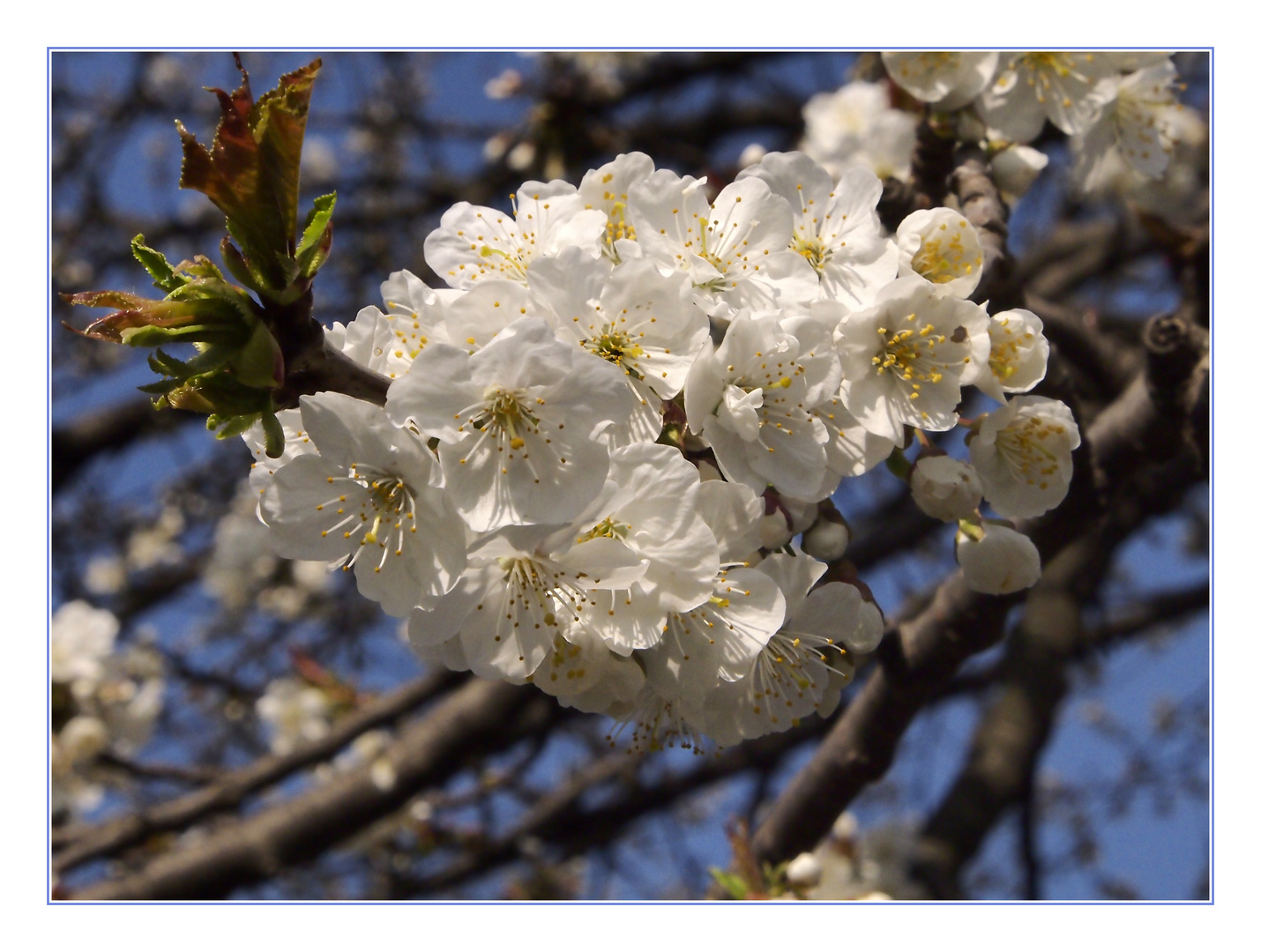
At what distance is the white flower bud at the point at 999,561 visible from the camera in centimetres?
149

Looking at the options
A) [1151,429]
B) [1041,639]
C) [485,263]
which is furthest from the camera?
[1041,639]

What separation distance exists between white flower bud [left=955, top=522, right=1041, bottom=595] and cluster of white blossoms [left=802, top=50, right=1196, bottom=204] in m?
0.81

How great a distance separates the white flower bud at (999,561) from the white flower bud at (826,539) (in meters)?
0.23

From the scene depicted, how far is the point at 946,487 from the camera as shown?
140 cm

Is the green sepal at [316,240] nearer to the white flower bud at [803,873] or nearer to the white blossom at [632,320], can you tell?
the white blossom at [632,320]

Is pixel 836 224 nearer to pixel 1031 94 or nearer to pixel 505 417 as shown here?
pixel 505 417

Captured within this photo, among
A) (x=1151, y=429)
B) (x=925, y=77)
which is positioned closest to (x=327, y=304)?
(x=925, y=77)

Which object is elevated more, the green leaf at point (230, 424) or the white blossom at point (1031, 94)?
the white blossom at point (1031, 94)

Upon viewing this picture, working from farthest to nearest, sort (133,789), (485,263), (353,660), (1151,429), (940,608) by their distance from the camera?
(353,660) → (133,789) → (1151,429) → (940,608) → (485,263)

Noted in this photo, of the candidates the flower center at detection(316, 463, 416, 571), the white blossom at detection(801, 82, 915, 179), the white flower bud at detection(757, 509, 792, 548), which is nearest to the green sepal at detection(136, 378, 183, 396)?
the flower center at detection(316, 463, 416, 571)

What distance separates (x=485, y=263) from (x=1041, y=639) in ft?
10.3

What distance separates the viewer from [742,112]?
5.22m

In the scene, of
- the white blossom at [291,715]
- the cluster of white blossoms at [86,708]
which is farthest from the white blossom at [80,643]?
the white blossom at [291,715]

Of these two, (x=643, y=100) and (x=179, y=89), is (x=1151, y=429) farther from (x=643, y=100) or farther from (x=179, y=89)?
(x=179, y=89)
